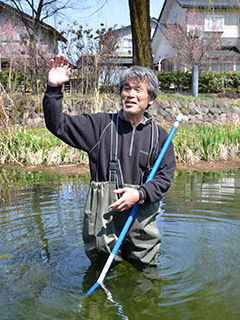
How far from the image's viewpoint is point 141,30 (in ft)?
35.7

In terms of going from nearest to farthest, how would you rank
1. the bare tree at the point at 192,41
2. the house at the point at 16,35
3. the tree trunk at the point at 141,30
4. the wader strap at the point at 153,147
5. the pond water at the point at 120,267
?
1. the pond water at the point at 120,267
2. the wader strap at the point at 153,147
3. the tree trunk at the point at 141,30
4. the house at the point at 16,35
5. the bare tree at the point at 192,41

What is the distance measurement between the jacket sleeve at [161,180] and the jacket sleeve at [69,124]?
1.65 feet

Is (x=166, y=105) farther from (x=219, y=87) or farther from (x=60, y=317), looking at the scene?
(x=60, y=317)

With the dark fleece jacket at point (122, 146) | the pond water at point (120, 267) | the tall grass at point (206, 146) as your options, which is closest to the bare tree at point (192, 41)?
the tall grass at point (206, 146)

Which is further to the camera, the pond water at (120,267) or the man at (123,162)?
the man at (123,162)

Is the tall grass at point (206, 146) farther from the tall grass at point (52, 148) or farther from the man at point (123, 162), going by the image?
the man at point (123, 162)

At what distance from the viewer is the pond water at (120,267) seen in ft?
8.20

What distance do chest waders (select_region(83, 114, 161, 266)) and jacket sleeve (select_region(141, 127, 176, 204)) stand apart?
3.4 inches

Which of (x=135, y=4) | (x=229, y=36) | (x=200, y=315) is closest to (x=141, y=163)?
(x=200, y=315)

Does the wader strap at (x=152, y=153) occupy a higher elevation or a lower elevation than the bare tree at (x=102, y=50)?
lower

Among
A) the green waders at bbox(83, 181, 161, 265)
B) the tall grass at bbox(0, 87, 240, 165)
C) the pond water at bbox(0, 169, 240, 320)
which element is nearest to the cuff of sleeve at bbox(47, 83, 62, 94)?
the green waders at bbox(83, 181, 161, 265)

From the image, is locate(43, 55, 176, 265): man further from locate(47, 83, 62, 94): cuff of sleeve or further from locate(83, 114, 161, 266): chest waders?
locate(47, 83, 62, 94): cuff of sleeve

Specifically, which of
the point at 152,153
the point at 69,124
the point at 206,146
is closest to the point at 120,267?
the point at 152,153

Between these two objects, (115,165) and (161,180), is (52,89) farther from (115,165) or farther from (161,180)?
(161,180)
